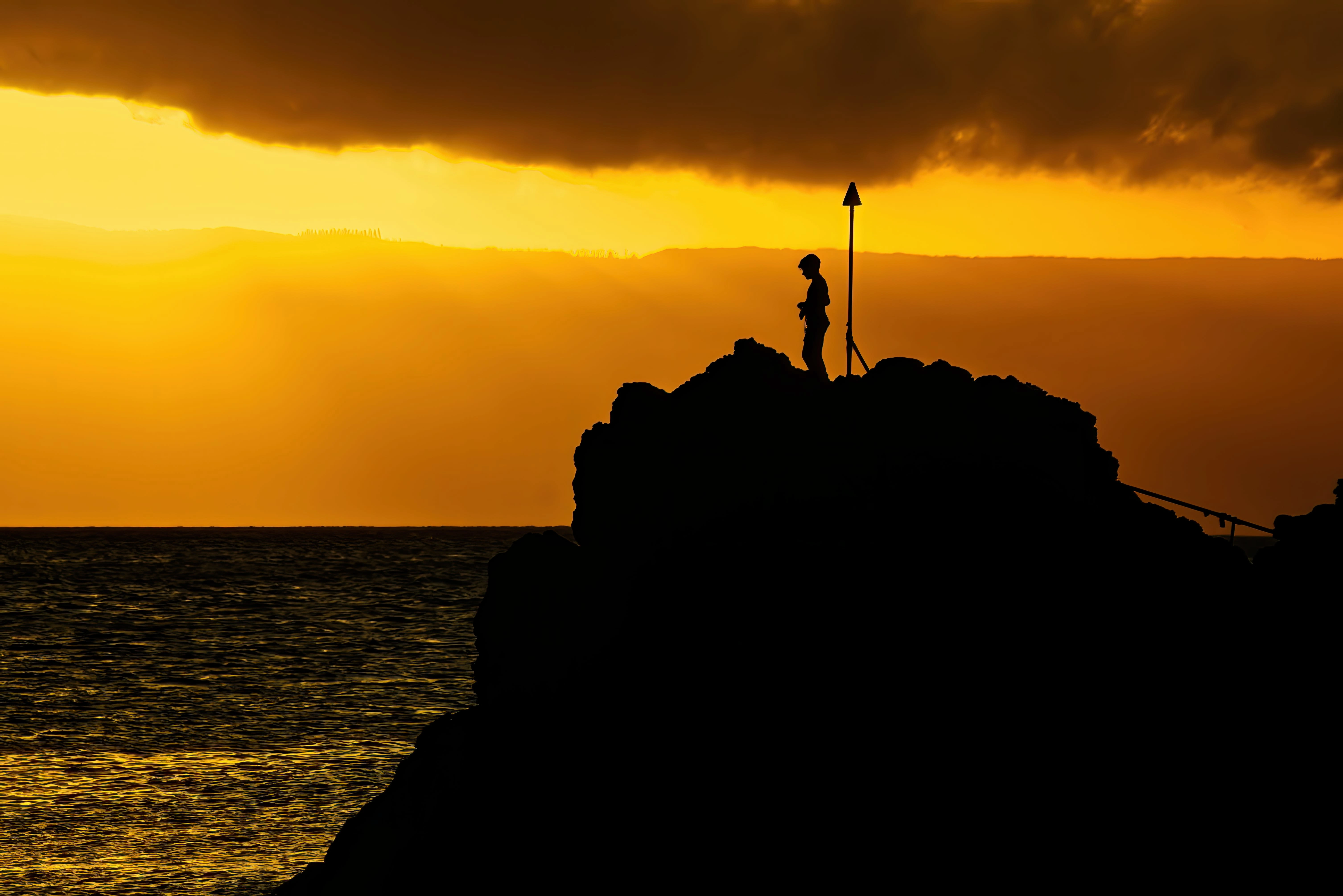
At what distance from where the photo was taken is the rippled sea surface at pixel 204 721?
3025cm

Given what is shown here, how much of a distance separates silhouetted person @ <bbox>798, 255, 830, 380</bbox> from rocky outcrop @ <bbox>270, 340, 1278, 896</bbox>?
8.67ft

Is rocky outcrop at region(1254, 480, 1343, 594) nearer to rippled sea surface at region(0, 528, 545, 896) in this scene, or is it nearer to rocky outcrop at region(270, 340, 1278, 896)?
rocky outcrop at region(270, 340, 1278, 896)

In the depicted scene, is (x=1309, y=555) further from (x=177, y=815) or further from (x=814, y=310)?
(x=177, y=815)

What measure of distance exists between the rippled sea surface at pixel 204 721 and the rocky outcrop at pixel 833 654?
44.3 ft

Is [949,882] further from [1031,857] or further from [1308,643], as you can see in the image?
[1308,643]

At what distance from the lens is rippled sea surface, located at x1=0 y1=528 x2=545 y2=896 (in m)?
30.2

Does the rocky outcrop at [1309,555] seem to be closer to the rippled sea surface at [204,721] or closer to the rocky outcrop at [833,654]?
the rocky outcrop at [833,654]

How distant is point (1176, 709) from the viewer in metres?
15.9

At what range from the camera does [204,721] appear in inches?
1906

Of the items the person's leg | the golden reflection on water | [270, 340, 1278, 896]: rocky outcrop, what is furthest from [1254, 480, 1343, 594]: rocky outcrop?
the golden reflection on water

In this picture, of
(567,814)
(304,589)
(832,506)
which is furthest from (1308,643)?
(304,589)

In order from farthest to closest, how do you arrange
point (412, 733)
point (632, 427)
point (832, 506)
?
point (412, 733) → point (632, 427) → point (832, 506)

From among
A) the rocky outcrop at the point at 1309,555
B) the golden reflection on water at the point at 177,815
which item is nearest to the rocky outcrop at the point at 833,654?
the rocky outcrop at the point at 1309,555

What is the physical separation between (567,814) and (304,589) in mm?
101766
